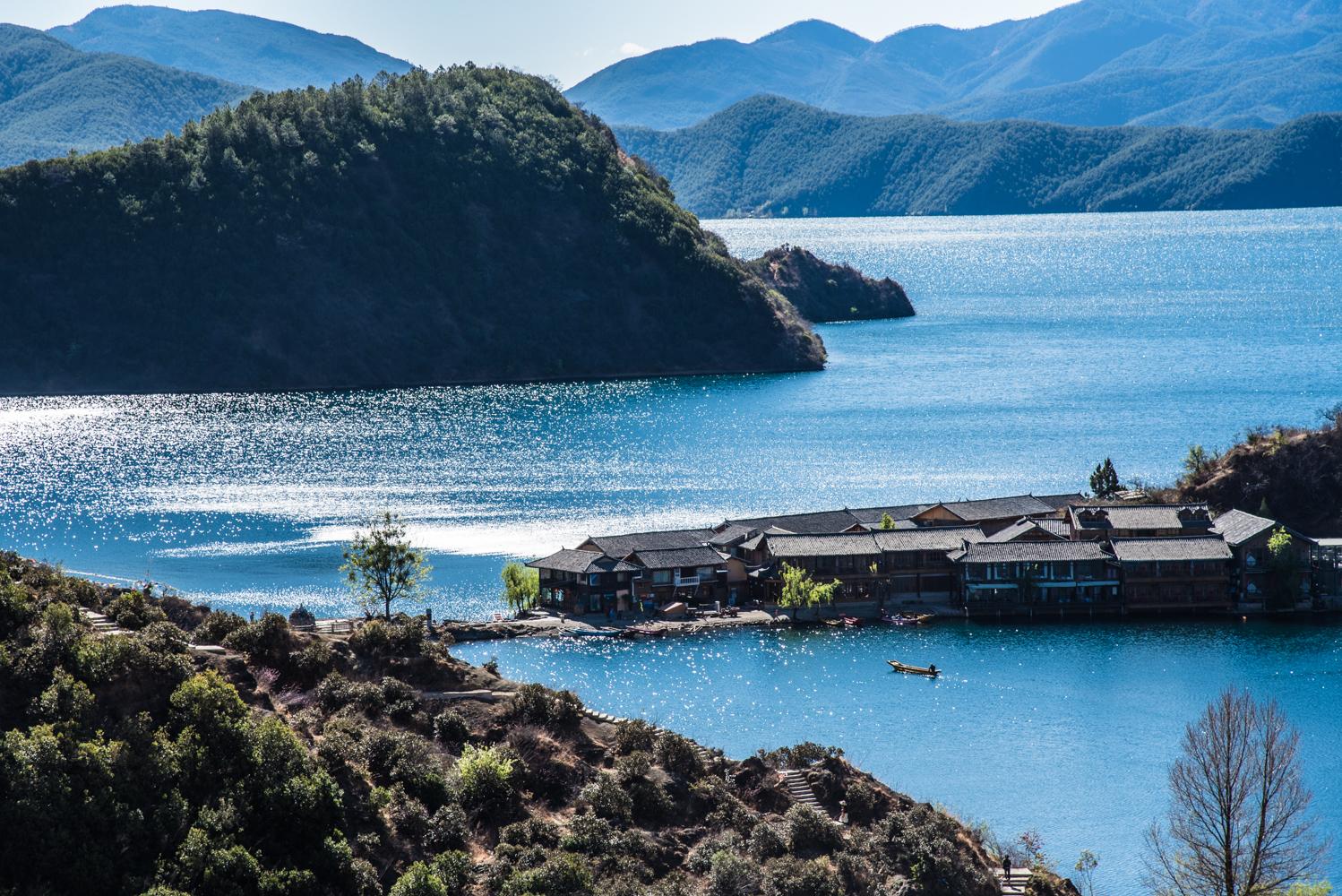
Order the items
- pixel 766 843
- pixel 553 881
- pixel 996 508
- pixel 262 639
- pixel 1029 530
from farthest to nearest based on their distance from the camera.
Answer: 1. pixel 996 508
2. pixel 1029 530
3. pixel 262 639
4. pixel 766 843
5. pixel 553 881

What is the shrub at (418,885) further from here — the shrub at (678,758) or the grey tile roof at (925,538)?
the grey tile roof at (925,538)

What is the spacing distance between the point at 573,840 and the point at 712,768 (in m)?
A: 7.96

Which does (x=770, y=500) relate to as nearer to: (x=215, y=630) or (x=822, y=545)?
(x=822, y=545)

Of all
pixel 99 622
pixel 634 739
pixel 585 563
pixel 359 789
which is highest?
pixel 99 622

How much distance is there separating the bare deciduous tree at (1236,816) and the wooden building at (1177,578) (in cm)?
3824

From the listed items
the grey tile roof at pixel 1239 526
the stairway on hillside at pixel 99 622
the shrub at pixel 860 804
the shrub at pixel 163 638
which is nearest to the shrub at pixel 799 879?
the shrub at pixel 860 804

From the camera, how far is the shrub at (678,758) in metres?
39.3

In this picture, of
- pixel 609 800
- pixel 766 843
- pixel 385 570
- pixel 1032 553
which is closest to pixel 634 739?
pixel 609 800

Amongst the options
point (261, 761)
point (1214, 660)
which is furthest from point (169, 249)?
point (261, 761)

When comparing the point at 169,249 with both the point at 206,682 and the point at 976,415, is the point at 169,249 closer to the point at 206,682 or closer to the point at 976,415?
the point at 976,415

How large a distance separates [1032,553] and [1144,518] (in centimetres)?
920

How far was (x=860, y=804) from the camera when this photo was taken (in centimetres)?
3972

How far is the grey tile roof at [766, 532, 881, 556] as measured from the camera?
82938 millimetres

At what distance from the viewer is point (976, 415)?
151 metres
